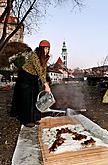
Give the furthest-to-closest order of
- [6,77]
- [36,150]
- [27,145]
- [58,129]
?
[6,77], [58,129], [27,145], [36,150]

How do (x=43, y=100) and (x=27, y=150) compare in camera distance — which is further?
(x=43, y=100)

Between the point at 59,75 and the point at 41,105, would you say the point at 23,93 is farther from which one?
the point at 59,75

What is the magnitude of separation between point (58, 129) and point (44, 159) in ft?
5.10

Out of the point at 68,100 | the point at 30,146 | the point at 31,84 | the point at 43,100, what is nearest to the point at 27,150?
the point at 30,146

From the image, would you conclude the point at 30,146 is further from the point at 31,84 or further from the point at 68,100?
the point at 68,100

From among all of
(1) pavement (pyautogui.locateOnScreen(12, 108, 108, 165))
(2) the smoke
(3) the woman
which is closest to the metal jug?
(3) the woman

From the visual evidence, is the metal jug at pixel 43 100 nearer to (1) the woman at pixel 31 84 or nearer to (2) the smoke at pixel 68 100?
(1) the woman at pixel 31 84

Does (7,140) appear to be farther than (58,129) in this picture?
Yes

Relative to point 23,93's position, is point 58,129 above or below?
below

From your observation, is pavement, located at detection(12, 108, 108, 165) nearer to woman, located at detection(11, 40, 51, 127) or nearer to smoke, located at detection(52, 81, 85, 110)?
woman, located at detection(11, 40, 51, 127)

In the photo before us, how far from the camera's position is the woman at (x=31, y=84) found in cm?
671

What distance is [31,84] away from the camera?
692 cm

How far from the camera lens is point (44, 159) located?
4.83 m

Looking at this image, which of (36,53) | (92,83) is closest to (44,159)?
(36,53)
